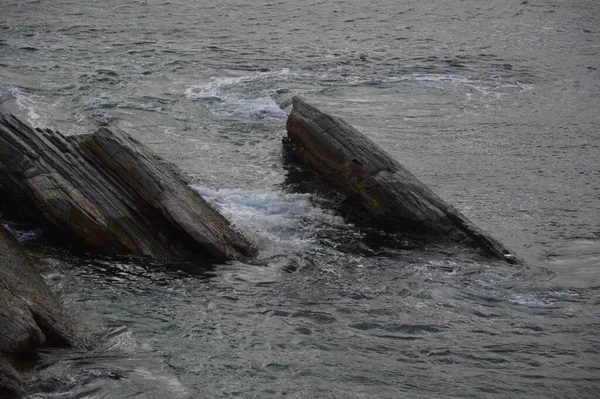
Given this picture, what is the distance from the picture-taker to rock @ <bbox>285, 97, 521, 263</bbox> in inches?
528

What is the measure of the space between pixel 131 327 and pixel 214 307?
119 cm

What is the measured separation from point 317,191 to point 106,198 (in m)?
4.12

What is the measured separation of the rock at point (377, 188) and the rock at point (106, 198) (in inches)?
91.6

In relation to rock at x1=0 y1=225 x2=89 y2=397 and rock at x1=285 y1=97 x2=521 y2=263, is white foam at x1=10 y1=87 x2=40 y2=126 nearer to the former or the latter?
rock at x1=285 y1=97 x2=521 y2=263

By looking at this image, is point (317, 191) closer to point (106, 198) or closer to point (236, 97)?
point (106, 198)

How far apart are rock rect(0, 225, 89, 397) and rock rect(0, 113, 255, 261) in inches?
48.7

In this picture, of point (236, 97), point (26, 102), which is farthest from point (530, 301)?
point (26, 102)

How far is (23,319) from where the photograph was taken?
9430mm

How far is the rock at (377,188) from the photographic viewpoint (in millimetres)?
13406

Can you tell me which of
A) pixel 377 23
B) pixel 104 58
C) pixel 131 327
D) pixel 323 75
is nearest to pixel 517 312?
pixel 131 327

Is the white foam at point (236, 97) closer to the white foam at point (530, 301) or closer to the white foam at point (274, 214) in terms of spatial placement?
the white foam at point (274, 214)

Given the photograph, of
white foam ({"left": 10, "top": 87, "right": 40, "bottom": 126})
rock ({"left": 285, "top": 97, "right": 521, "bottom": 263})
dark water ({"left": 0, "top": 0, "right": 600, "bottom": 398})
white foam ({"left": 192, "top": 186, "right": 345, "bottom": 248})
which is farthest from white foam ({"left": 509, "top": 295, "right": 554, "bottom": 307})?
white foam ({"left": 10, "top": 87, "right": 40, "bottom": 126})

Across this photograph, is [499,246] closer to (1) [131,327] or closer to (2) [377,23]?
(1) [131,327]

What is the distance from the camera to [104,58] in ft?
76.2
